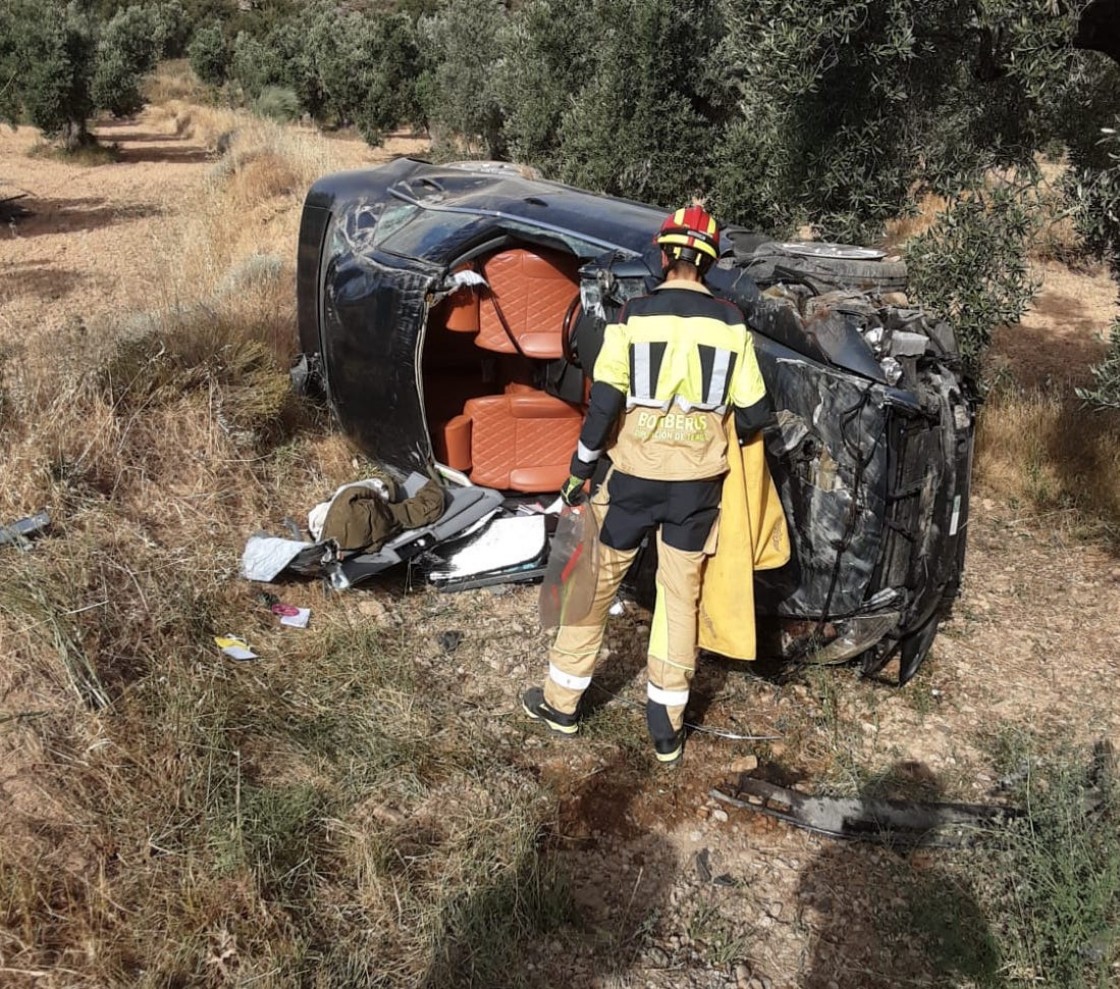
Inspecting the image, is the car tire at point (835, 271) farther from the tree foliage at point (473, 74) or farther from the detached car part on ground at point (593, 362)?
the tree foliage at point (473, 74)

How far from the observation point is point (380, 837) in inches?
120

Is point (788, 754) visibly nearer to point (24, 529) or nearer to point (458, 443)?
point (458, 443)

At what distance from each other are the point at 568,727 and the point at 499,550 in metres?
1.29

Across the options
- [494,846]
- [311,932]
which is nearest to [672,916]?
[494,846]

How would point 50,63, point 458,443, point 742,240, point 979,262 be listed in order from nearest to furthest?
point 742,240
point 979,262
point 458,443
point 50,63

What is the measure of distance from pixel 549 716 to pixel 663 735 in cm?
49

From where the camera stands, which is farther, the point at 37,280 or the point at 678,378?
the point at 37,280

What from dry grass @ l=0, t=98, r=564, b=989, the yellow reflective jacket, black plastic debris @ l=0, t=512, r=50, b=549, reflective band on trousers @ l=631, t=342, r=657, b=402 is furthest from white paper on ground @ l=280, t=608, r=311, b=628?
reflective band on trousers @ l=631, t=342, r=657, b=402

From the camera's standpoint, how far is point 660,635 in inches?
141

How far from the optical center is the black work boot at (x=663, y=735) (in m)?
3.59

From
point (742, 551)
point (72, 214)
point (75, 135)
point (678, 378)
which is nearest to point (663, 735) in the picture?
point (742, 551)

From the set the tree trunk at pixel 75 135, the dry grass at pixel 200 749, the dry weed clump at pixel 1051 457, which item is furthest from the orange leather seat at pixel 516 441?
the tree trunk at pixel 75 135

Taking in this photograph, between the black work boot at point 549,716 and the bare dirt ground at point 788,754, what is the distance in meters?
0.06

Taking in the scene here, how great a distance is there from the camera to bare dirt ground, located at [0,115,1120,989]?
2896 mm
